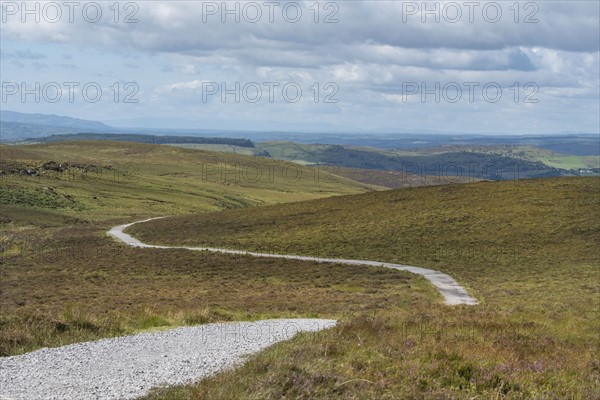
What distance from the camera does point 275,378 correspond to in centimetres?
945

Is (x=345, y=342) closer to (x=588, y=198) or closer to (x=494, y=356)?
(x=494, y=356)

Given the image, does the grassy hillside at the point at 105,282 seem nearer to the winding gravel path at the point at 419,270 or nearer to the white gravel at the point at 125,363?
the white gravel at the point at 125,363

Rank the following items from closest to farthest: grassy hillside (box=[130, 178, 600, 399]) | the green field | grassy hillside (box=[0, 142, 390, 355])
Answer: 1. grassy hillside (box=[130, 178, 600, 399])
2. the green field
3. grassy hillside (box=[0, 142, 390, 355])

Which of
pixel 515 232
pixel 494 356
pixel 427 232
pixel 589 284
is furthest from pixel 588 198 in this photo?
pixel 494 356

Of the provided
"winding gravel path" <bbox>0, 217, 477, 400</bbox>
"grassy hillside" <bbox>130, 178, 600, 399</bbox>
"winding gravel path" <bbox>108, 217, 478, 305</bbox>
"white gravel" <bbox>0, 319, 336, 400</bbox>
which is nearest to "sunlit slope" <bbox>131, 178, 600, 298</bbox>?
"grassy hillside" <bbox>130, 178, 600, 399</bbox>

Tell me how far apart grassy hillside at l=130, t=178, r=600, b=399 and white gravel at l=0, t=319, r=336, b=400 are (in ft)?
3.41

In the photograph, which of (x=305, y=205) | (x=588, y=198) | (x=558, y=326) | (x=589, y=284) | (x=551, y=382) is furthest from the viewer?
(x=305, y=205)

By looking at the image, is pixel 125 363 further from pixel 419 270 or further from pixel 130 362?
pixel 419 270

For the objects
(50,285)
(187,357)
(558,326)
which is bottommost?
(50,285)

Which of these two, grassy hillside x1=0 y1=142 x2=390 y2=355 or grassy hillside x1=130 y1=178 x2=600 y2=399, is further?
grassy hillside x1=0 y1=142 x2=390 y2=355

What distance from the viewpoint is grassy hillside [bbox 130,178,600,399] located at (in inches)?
388

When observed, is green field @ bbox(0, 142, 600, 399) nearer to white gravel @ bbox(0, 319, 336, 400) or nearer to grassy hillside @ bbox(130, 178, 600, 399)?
grassy hillside @ bbox(130, 178, 600, 399)

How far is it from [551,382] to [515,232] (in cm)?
5351

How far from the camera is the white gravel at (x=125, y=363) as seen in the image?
989 cm
